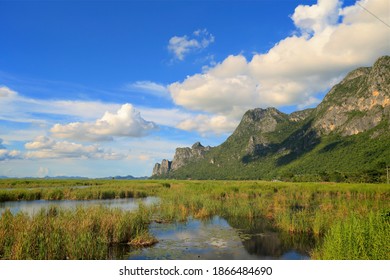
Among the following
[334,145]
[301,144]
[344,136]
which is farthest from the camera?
[301,144]

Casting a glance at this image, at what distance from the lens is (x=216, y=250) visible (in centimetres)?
1472

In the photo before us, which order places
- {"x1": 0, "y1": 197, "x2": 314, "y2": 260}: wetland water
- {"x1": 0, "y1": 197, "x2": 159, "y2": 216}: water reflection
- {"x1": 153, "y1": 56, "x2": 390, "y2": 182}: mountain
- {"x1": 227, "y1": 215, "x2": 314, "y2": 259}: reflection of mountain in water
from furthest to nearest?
{"x1": 153, "y1": 56, "x2": 390, "y2": 182}: mountain, {"x1": 0, "y1": 197, "x2": 159, "y2": 216}: water reflection, {"x1": 227, "y1": 215, "x2": 314, "y2": 259}: reflection of mountain in water, {"x1": 0, "y1": 197, "x2": 314, "y2": 260}: wetland water

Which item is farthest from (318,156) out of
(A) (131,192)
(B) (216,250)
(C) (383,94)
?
(B) (216,250)

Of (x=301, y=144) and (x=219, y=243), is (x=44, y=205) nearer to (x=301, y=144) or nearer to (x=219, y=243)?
(x=219, y=243)

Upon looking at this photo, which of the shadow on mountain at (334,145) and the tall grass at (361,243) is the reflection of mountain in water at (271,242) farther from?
the shadow on mountain at (334,145)

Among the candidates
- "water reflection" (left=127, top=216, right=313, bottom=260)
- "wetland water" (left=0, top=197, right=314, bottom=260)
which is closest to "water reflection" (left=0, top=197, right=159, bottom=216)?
"wetland water" (left=0, top=197, right=314, bottom=260)

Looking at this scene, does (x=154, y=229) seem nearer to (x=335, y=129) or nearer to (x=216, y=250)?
(x=216, y=250)

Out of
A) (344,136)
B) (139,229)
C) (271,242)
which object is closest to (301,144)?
(344,136)

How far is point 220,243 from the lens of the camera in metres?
16.1

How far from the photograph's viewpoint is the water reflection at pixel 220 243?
45.7 ft

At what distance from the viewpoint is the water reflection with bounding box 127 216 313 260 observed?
45.7ft

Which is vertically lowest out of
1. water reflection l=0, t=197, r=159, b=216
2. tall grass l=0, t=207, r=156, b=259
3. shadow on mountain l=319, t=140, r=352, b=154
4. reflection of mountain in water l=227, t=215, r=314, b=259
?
reflection of mountain in water l=227, t=215, r=314, b=259

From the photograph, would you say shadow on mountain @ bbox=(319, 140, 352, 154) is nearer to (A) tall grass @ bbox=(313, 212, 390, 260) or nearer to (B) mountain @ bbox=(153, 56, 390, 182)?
(B) mountain @ bbox=(153, 56, 390, 182)
